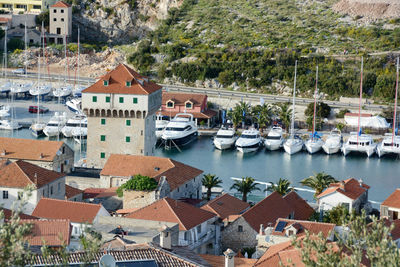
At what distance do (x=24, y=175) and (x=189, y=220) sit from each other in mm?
11025

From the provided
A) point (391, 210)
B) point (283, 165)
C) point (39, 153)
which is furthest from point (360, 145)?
point (39, 153)

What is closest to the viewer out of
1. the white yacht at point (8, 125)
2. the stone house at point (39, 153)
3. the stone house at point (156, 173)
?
the stone house at point (156, 173)

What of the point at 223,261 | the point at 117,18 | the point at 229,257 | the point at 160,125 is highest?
Answer: the point at 117,18

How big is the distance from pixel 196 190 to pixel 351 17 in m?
67.0

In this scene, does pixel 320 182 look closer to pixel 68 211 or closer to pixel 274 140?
pixel 68 211

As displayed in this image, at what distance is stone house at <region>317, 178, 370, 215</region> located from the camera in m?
58.4

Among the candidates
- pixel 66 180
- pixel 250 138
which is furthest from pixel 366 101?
pixel 66 180

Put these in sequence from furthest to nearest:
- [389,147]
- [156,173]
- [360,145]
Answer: [360,145] → [389,147] → [156,173]

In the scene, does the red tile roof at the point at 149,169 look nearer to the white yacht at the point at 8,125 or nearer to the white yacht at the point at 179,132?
the white yacht at the point at 179,132

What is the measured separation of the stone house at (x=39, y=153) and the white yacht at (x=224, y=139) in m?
27.6

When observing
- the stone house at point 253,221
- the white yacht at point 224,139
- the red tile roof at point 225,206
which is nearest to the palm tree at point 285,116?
the white yacht at point 224,139

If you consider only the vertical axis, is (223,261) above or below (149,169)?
below

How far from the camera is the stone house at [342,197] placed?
5836 cm

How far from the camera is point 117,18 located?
447ft
